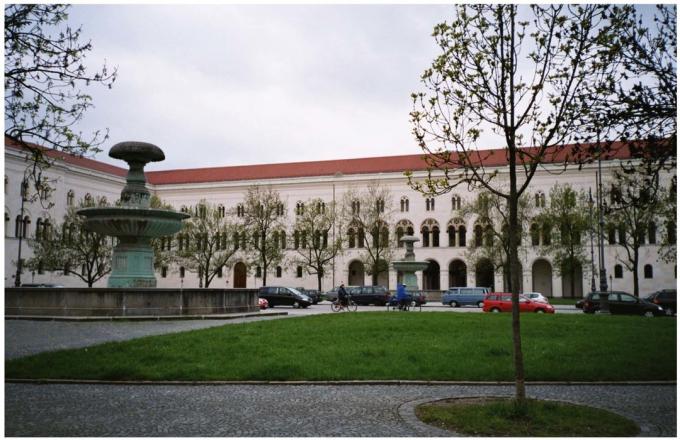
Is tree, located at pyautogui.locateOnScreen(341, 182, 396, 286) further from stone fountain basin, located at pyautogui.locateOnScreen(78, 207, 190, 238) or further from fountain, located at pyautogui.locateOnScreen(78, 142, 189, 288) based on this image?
stone fountain basin, located at pyautogui.locateOnScreen(78, 207, 190, 238)

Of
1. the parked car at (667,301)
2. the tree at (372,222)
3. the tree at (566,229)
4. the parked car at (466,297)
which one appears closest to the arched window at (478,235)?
the tree at (372,222)

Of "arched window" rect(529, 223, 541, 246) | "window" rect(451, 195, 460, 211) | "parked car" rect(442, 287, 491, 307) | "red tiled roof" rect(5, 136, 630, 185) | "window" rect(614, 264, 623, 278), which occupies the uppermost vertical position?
"red tiled roof" rect(5, 136, 630, 185)

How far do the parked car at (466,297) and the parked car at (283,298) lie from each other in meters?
11.1

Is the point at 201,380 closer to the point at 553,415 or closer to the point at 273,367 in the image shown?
the point at 273,367

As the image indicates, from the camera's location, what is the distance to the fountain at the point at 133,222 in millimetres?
23062

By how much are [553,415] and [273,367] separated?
16.6 ft

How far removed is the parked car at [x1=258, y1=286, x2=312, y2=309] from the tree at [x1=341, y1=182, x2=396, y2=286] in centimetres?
1902

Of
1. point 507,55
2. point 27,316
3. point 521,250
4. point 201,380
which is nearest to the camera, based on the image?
point 507,55

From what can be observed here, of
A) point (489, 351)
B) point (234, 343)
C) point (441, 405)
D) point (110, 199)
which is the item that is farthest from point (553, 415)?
point (110, 199)

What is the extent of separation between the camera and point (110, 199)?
73.7 metres

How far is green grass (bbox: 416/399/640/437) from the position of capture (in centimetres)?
688

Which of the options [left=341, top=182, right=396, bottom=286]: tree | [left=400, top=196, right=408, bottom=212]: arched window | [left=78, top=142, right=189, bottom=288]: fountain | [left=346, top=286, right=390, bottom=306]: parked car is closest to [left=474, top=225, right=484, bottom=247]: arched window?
[left=341, top=182, right=396, bottom=286]: tree

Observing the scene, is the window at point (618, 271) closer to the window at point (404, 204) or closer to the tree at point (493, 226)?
the tree at point (493, 226)

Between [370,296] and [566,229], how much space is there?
20916mm
